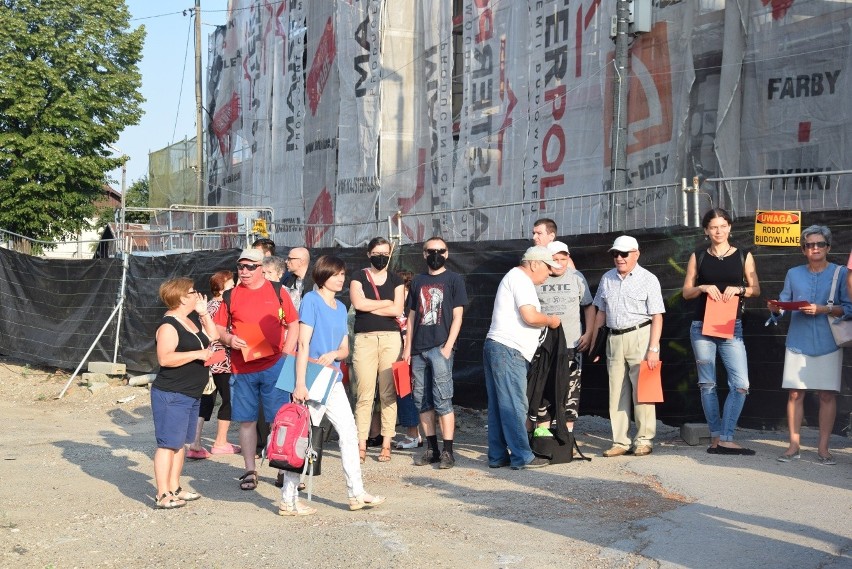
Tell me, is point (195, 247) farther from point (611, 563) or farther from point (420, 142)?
point (611, 563)

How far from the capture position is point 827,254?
8.55m

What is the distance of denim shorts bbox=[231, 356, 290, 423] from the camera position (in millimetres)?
8117

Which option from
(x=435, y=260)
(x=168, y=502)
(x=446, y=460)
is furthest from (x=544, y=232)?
(x=168, y=502)

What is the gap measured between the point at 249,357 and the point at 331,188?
58.8ft

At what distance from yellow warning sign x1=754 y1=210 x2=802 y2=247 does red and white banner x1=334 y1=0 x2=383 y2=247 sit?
12.9 metres

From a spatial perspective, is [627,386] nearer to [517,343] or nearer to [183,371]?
[517,343]

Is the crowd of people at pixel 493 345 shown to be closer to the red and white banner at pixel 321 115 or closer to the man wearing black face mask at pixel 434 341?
the man wearing black face mask at pixel 434 341

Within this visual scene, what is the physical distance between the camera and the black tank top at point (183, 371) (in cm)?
751

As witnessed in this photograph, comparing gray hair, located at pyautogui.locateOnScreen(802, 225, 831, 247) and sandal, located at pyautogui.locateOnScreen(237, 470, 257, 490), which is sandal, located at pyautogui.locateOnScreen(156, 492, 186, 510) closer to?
sandal, located at pyautogui.locateOnScreen(237, 470, 257, 490)

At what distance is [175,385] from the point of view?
24.7 ft

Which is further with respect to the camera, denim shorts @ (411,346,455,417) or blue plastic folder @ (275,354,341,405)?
denim shorts @ (411,346,455,417)

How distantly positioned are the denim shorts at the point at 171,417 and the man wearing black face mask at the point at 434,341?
2.25m

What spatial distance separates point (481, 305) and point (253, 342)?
138 inches

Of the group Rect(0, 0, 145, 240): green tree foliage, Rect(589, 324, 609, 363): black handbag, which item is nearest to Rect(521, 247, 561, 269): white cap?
Rect(589, 324, 609, 363): black handbag
